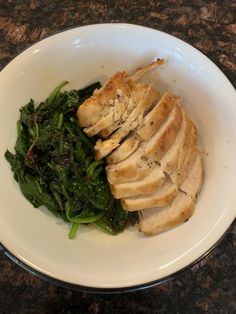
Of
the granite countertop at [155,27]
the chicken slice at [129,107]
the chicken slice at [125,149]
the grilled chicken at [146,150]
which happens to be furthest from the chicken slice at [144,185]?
the granite countertop at [155,27]

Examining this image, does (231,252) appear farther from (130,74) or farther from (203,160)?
(130,74)

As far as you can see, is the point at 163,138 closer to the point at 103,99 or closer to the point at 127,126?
the point at 127,126

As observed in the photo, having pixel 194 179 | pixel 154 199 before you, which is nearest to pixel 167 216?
pixel 154 199

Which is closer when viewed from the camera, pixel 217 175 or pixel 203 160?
pixel 217 175

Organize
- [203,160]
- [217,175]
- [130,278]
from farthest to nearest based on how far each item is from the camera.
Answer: [203,160] < [217,175] < [130,278]

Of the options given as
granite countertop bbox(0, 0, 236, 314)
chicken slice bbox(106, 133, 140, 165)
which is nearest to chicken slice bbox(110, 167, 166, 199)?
chicken slice bbox(106, 133, 140, 165)

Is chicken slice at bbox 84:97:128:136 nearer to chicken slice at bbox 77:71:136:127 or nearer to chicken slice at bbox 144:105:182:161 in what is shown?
chicken slice at bbox 77:71:136:127

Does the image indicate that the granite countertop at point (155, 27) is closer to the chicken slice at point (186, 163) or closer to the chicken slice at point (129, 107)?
the chicken slice at point (186, 163)

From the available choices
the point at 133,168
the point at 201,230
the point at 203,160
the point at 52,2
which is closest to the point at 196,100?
the point at 203,160
